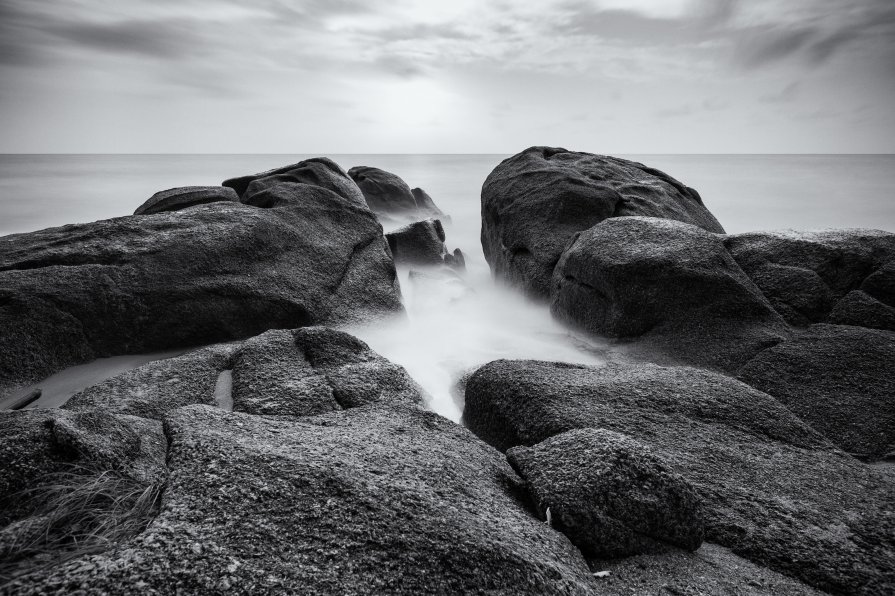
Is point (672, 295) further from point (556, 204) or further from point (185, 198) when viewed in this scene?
point (185, 198)

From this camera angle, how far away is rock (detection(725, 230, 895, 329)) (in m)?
7.02

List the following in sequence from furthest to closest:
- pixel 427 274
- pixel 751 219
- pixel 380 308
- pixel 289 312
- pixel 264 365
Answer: pixel 751 219
pixel 427 274
pixel 380 308
pixel 289 312
pixel 264 365

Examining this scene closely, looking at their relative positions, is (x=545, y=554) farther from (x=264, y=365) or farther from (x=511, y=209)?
(x=511, y=209)

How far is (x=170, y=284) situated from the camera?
23.3ft

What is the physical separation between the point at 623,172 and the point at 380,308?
744 cm

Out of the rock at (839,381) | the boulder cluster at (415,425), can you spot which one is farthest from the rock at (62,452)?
the rock at (839,381)

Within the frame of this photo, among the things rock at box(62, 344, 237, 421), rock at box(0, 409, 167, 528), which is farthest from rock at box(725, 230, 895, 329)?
rock at box(0, 409, 167, 528)

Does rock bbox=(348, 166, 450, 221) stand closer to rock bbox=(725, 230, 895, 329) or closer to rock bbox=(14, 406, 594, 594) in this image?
rock bbox=(725, 230, 895, 329)

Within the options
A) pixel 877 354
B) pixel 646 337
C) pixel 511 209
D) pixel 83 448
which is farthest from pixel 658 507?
pixel 511 209

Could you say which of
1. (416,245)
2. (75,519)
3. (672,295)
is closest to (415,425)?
(75,519)

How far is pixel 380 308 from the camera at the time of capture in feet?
28.8

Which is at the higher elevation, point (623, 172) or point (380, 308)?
point (623, 172)

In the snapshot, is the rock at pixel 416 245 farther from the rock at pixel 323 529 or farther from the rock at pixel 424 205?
the rock at pixel 323 529

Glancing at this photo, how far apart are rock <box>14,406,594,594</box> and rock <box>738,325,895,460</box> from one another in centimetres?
367
